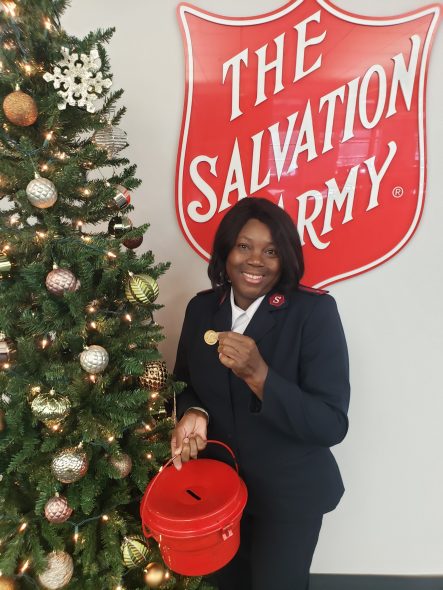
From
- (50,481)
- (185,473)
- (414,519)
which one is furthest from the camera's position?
(414,519)

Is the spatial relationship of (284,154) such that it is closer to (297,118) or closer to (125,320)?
(297,118)

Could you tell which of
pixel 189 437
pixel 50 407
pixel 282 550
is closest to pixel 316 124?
pixel 189 437

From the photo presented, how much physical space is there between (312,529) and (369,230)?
1.07 meters

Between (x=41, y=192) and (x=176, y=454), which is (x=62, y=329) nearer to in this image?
(x=41, y=192)

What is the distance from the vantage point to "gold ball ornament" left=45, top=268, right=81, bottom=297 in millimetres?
920

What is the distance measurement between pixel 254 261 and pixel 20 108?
Result: 2.28 feet

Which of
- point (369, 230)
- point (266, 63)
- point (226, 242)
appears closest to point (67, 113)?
point (226, 242)

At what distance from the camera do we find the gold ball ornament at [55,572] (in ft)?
3.23

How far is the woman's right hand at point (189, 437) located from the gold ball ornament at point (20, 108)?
91cm

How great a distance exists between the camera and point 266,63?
141 centimetres

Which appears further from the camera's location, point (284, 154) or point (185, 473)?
Result: point (284, 154)

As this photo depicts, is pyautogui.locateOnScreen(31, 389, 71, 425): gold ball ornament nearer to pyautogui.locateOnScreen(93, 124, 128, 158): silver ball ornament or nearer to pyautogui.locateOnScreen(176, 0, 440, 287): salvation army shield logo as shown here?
pyautogui.locateOnScreen(93, 124, 128, 158): silver ball ornament

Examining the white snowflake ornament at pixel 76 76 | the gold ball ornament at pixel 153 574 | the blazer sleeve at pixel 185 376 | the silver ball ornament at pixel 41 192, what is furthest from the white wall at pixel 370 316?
the gold ball ornament at pixel 153 574

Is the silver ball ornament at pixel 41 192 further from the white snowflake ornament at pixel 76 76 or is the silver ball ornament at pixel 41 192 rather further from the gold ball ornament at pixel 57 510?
the gold ball ornament at pixel 57 510
